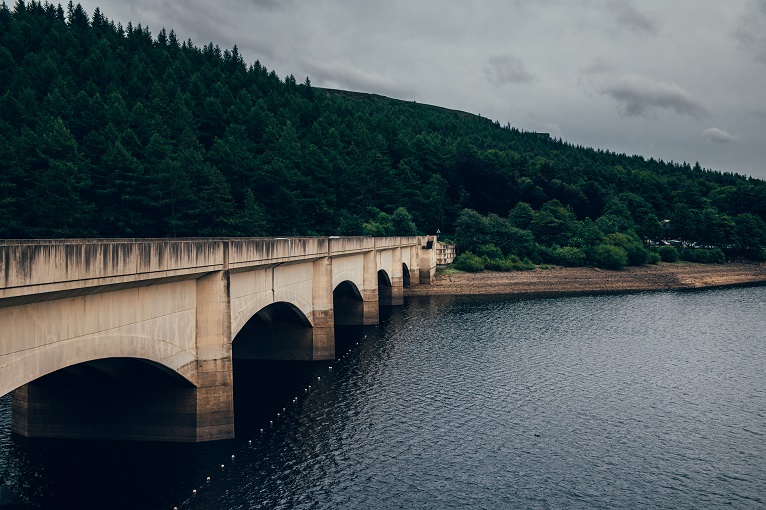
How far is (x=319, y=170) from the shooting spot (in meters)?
96.1

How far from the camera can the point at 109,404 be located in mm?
26984

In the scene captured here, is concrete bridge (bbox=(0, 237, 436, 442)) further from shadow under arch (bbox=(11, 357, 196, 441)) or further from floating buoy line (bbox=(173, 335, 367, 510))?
floating buoy line (bbox=(173, 335, 367, 510))

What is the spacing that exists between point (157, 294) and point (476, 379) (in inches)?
989

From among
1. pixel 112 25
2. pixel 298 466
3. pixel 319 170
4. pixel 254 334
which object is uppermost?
pixel 112 25

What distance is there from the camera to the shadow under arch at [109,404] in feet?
86.4

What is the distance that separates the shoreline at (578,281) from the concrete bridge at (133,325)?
54.8 meters

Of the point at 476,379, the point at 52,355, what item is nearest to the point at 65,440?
the point at 52,355

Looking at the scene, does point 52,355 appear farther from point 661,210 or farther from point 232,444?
point 661,210

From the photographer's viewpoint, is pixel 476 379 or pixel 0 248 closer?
pixel 0 248

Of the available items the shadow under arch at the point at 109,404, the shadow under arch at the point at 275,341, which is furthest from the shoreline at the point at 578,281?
the shadow under arch at the point at 109,404

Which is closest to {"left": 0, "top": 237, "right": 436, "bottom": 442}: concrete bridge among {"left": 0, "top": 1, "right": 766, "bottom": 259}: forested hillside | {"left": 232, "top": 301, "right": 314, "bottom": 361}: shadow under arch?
{"left": 232, "top": 301, "right": 314, "bottom": 361}: shadow under arch

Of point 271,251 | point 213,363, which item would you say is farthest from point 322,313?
point 213,363

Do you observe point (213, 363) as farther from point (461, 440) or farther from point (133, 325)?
point (461, 440)

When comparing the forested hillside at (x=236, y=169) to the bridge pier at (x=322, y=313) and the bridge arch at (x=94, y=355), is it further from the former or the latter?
the bridge arch at (x=94, y=355)
